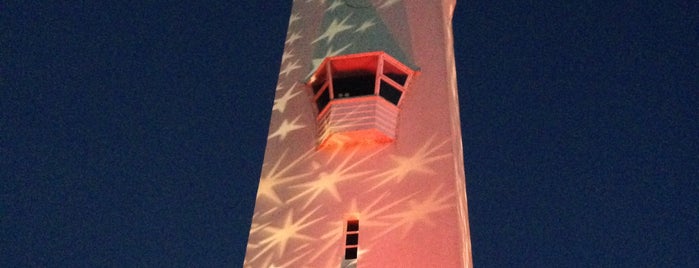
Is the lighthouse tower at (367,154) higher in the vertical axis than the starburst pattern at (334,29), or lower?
lower

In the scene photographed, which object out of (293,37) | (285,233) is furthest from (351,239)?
(293,37)

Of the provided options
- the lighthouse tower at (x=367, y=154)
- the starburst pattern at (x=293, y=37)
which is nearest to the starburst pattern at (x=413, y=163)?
the lighthouse tower at (x=367, y=154)

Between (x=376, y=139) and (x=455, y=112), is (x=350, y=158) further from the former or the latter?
(x=455, y=112)

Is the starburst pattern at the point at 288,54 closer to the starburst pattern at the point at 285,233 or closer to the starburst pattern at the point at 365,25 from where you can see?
the starburst pattern at the point at 365,25

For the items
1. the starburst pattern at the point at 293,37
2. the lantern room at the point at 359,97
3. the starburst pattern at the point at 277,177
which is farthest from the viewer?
the starburst pattern at the point at 293,37

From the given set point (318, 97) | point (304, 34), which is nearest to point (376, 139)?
point (318, 97)

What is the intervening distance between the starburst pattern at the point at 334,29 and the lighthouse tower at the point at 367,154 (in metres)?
0.03

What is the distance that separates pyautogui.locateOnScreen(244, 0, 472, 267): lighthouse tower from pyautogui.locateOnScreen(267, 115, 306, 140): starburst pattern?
3 cm

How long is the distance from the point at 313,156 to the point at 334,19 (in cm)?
372

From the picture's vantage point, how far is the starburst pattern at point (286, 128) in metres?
17.3

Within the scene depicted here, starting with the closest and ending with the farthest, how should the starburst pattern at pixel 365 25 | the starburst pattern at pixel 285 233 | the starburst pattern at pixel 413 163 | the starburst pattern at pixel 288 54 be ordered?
the starburst pattern at pixel 413 163
the starburst pattern at pixel 285 233
the starburst pattern at pixel 365 25
the starburst pattern at pixel 288 54

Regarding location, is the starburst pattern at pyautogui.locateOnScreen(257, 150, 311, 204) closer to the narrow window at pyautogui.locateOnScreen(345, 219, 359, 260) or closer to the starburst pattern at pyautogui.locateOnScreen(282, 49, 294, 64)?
the narrow window at pyautogui.locateOnScreen(345, 219, 359, 260)

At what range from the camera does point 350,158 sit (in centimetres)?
1584

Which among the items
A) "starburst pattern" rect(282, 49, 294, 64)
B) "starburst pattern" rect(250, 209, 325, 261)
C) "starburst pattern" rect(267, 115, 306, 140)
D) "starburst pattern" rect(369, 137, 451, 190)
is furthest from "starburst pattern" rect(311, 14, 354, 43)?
"starburst pattern" rect(250, 209, 325, 261)
